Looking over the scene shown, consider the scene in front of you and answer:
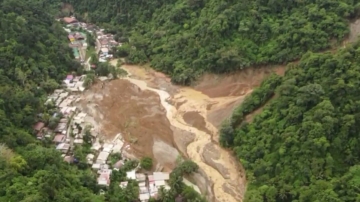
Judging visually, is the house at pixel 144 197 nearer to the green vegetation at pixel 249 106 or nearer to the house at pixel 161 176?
the house at pixel 161 176

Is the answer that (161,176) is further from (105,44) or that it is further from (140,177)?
(105,44)

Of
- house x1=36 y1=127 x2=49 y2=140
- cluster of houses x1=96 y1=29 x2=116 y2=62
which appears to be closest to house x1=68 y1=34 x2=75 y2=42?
cluster of houses x1=96 y1=29 x2=116 y2=62

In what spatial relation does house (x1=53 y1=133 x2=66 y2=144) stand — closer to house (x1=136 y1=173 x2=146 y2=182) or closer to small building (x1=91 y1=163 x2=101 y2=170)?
small building (x1=91 y1=163 x2=101 y2=170)

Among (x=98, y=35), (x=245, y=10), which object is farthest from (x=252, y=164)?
(x=98, y=35)

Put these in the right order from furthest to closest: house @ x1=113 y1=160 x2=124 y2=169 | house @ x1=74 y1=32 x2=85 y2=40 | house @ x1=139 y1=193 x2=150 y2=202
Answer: house @ x1=74 y1=32 x2=85 y2=40
house @ x1=113 y1=160 x2=124 y2=169
house @ x1=139 y1=193 x2=150 y2=202

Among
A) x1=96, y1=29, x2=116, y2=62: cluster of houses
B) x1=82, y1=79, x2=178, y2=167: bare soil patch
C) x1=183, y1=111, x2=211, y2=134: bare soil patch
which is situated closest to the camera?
x1=82, y1=79, x2=178, y2=167: bare soil patch

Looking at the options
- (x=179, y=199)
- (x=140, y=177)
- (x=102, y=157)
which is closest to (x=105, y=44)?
(x=102, y=157)

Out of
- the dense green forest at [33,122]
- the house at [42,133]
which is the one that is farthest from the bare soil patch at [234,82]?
the house at [42,133]
